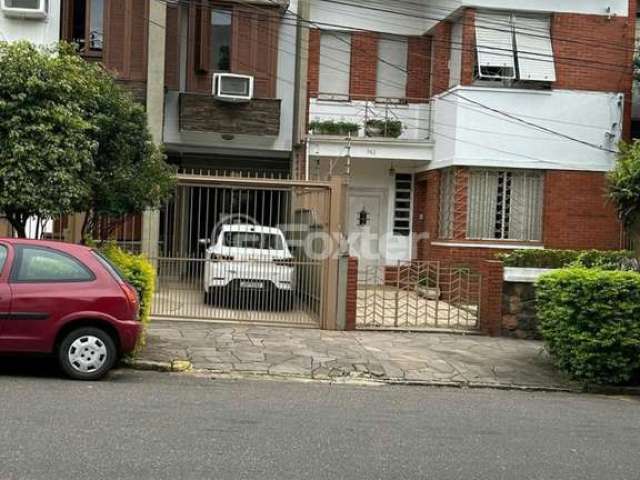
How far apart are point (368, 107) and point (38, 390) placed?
38.4 feet

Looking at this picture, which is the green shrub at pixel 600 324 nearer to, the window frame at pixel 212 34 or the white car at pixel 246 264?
the white car at pixel 246 264

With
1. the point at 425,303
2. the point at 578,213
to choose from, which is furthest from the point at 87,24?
the point at 578,213

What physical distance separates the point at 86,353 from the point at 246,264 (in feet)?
14.4

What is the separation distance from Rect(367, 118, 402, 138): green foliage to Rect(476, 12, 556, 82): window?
7.42 feet

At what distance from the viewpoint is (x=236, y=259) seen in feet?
40.0

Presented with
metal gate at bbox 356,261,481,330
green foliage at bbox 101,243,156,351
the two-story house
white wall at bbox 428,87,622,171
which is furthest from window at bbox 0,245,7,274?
white wall at bbox 428,87,622,171

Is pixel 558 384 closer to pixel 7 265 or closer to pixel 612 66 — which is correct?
pixel 7 265

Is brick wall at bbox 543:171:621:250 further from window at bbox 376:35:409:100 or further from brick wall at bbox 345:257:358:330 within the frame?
brick wall at bbox 345:257:358:330

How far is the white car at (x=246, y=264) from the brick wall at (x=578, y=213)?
6.58m

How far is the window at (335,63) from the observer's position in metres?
17.7

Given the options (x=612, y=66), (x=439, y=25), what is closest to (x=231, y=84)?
(x=439, y=25)

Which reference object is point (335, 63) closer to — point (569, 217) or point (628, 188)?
point (569, 217)

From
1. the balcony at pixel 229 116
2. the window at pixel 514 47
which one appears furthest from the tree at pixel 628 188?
the balcony at pixel 229 116

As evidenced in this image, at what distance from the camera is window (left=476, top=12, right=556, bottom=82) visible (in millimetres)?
15859
